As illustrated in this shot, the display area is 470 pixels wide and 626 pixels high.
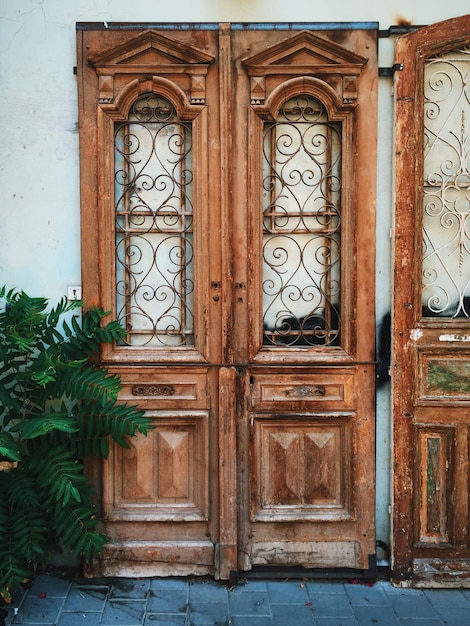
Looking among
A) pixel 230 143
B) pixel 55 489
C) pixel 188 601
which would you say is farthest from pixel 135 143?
pixel 188 601

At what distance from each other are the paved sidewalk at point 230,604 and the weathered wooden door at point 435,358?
246 mm

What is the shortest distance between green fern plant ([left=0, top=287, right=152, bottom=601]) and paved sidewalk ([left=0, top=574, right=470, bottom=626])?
23 cm

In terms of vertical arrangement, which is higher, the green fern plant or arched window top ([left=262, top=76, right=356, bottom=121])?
arched window top ([left=262, top=76, right=356, bottom=121])

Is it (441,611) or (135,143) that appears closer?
(441,611)

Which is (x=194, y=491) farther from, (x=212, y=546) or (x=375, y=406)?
(x=375, y=406)

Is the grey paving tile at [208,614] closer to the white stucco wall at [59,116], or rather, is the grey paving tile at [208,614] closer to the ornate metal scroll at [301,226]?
the white stucco wall at [59,116]

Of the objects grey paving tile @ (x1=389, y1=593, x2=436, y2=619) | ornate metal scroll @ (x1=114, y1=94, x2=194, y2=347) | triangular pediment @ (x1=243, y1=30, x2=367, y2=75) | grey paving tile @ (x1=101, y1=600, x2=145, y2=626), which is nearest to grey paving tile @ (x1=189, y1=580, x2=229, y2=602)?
grey paving tile @ (x1=101, y1=600, x2=145, y2=626)

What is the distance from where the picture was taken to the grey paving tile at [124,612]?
3.30m

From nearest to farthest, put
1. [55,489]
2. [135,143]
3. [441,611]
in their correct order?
[55,489]
[441,611]
[135,143]

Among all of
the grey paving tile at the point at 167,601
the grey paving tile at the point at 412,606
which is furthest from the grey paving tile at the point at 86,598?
the grey paving tile at the point at 412,606

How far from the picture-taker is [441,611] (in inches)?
136

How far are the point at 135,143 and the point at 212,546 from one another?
2629 mm

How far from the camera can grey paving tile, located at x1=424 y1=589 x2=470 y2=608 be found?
3520mm

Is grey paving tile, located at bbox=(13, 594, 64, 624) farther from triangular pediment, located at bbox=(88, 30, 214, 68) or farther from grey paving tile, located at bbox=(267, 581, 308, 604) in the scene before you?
triangular pediment, located at bbox=(88, 30, 214, 68)
